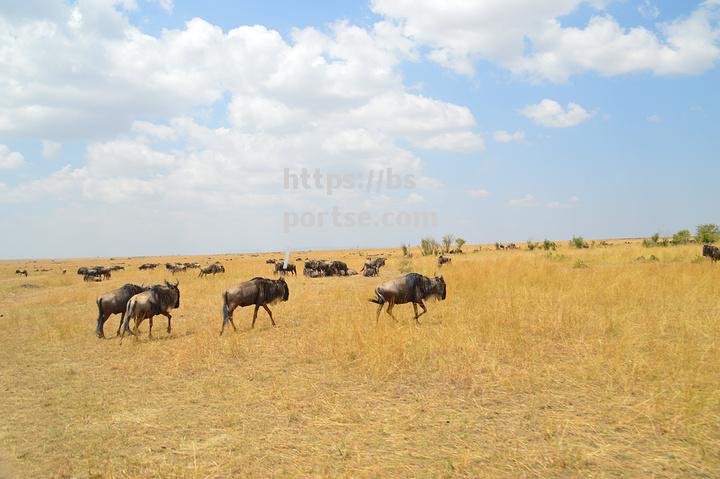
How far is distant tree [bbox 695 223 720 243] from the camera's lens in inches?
1330

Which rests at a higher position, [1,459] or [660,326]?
[660,326]

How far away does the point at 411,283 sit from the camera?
11664mm

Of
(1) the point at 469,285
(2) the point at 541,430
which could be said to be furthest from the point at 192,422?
(1) the point at 469,285

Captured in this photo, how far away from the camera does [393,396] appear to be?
656cm

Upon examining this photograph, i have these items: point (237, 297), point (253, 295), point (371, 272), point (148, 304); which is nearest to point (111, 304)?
point (148, 304)

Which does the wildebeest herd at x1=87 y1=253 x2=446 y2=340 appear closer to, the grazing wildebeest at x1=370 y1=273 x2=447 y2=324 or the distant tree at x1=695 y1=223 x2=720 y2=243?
the grazing wildebeest at x1=370 y1=273 x2=447 y2=324

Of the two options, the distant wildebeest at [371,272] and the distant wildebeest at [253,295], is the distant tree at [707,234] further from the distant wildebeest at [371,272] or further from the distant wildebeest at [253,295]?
the distant wildebeest at [253,295]

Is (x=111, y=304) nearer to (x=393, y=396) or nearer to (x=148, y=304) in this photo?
(x=148, y=304)

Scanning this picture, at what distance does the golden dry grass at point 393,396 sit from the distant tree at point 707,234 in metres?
26.9

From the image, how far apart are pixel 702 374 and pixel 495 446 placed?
3857mm

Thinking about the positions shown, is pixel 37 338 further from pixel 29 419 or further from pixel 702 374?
pixel 702 374

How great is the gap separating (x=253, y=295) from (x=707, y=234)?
37.4 metres

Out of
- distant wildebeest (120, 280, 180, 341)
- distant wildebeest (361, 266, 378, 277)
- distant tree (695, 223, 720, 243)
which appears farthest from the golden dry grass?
distant tree (695, 223, 720, 243)

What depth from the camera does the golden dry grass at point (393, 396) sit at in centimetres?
460
